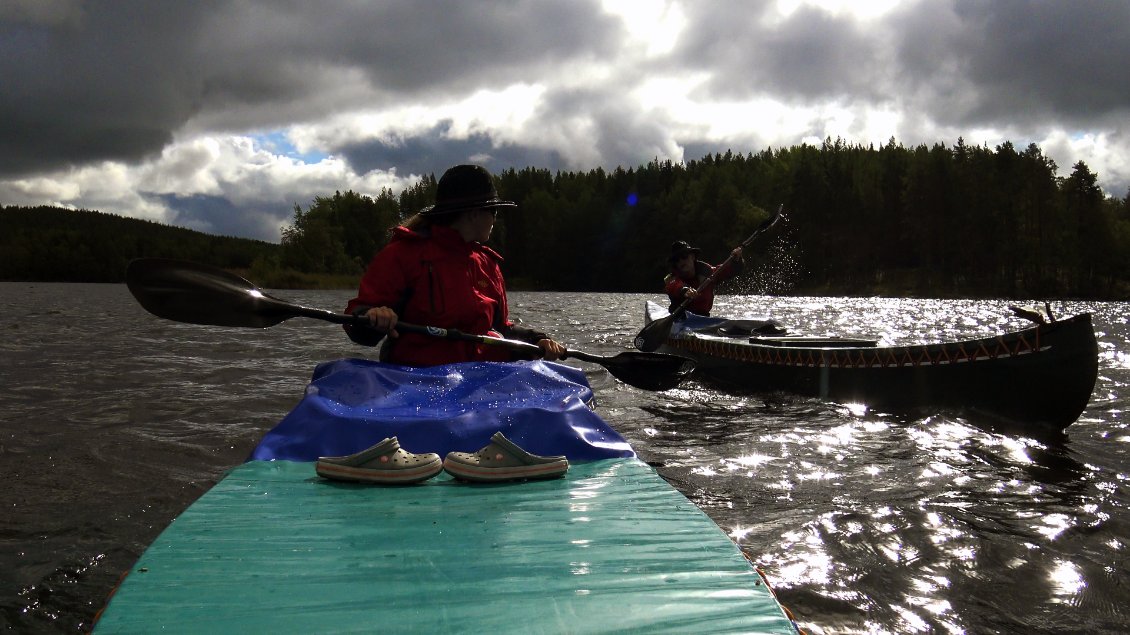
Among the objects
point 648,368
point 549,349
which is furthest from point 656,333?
point 549,349

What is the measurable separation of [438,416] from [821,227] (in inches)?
2888

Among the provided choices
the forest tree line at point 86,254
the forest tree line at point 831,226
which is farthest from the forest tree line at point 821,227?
the forest tree line at point 86,254

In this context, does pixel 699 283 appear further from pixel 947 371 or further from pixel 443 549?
pixel 443 549

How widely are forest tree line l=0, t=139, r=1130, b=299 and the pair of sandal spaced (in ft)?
209

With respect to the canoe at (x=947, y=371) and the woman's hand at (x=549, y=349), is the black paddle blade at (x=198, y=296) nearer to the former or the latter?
the woman's hand at (x=549, y=349)

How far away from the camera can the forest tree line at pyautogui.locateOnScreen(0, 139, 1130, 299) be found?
2330 inches

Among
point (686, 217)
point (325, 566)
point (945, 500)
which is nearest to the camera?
point (325, 566)

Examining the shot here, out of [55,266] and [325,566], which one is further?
[55,266]

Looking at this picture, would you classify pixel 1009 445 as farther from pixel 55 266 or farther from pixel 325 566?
pixel 55 266

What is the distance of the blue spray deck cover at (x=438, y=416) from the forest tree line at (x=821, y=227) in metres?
62.9

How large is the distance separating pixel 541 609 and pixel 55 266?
14800 centimetres

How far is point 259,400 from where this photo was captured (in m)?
8.99

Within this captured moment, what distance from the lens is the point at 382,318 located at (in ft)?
14.6

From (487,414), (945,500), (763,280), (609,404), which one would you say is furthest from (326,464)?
(763,280)
